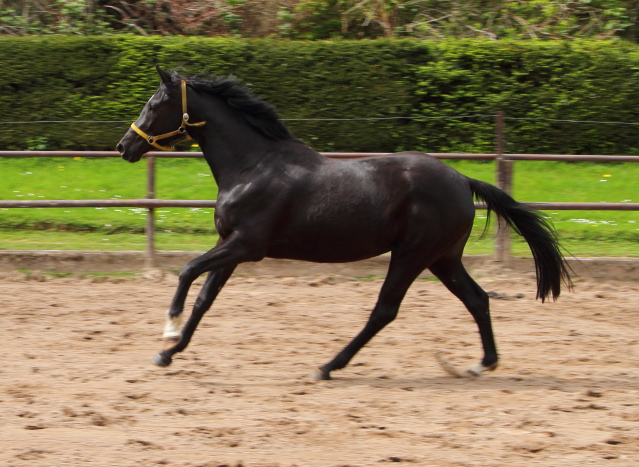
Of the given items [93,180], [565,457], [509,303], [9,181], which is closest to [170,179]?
[93,180]

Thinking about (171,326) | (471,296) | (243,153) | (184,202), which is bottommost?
(171,326)

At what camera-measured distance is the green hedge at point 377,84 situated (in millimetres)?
10297

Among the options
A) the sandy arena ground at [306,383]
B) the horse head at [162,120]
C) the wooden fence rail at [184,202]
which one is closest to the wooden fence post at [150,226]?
the wooden fence rail at [184,202]

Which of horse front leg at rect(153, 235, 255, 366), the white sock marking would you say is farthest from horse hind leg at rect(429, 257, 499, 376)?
the white sock marking

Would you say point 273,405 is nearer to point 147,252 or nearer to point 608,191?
point 147,252

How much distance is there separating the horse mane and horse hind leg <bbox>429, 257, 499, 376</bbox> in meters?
1.28

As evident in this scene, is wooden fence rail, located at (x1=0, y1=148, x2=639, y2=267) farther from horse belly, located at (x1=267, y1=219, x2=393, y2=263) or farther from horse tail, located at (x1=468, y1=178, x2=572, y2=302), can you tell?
horse belly, located at (x1=267, y1=219, x2=393, y2=263)

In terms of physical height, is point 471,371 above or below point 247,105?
below

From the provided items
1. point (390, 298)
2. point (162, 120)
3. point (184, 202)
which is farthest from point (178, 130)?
point (184, 202)

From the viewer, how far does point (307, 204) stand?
443cm

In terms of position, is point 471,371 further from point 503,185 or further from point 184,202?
point 184,202

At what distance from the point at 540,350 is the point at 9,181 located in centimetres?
668

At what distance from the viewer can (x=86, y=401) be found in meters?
3.78

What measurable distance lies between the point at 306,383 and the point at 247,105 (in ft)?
5.62
